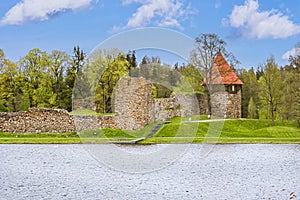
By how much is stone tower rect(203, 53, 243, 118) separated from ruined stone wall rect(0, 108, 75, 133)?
16.5 metres

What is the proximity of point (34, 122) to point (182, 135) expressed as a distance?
9.33 meters

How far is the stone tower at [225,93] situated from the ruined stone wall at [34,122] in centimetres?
1646

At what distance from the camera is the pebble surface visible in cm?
971

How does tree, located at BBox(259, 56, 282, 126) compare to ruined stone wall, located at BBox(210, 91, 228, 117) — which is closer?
tree, located at BBox(259, 56, 282, 126)

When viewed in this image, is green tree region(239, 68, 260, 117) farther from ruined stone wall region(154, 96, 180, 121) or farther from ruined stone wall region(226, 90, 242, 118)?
ruined stone wall region(154, 96, 180, 121)

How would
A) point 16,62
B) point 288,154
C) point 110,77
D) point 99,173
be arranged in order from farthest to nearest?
1. point 16,62
2. point 110,77
3. point 288,154
4. point 99,173

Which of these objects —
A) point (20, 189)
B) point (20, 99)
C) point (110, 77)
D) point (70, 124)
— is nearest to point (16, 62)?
point (20, 99)

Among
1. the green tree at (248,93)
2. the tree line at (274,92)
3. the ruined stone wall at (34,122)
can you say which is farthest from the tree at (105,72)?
the green tree at (248,93)

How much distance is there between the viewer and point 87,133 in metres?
26.0

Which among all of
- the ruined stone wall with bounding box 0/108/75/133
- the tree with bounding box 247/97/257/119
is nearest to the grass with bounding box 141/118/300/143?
the ruined stone wall with bounding box 0/108/75/133

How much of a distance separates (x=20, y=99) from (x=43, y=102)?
2.93 meters

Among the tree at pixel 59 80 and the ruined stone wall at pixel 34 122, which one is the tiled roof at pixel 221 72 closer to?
the tree at pixel 59 80

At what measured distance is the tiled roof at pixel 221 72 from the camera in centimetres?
3862

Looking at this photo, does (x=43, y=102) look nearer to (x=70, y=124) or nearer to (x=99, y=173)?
(x=70, y=124)
